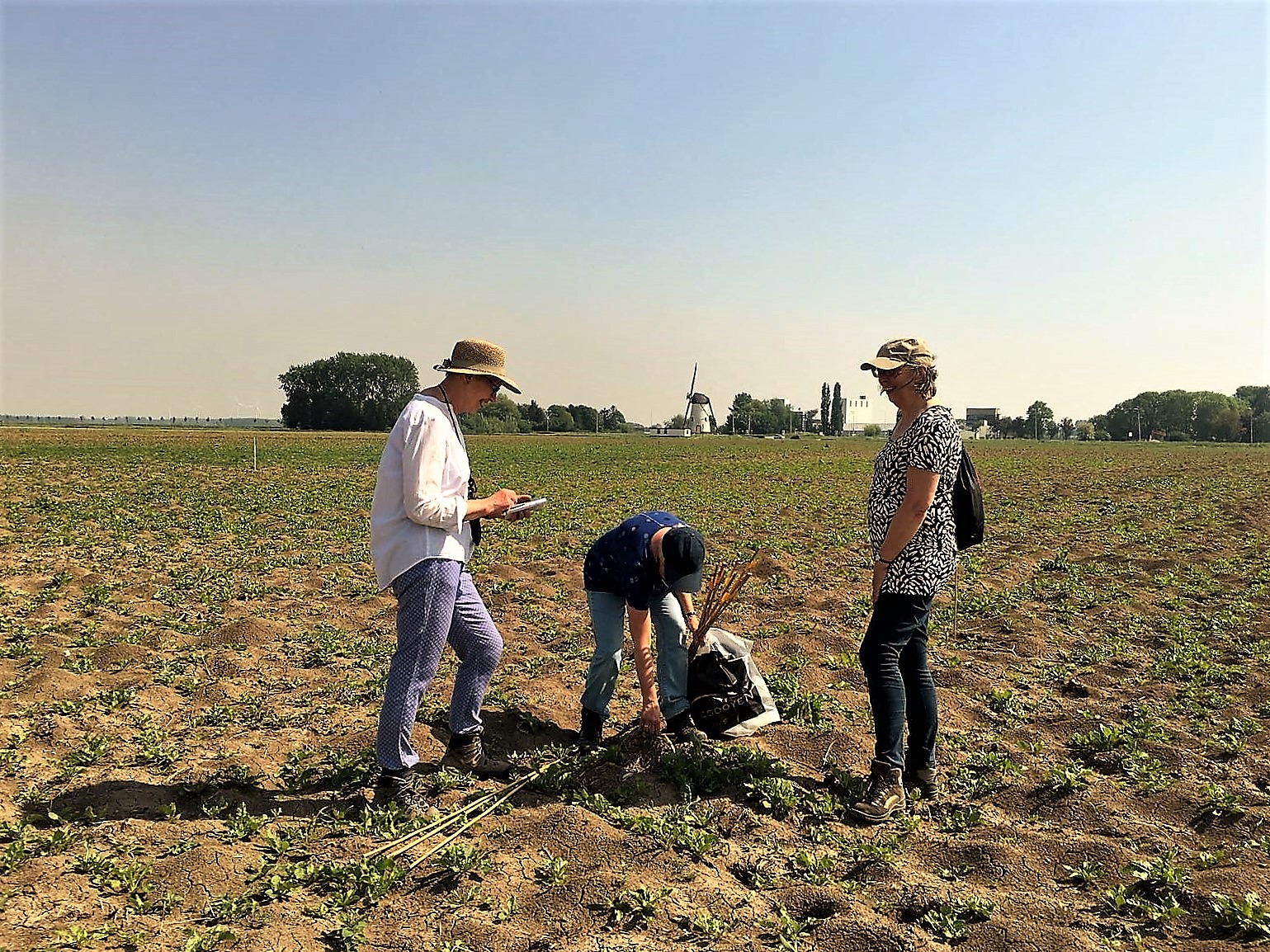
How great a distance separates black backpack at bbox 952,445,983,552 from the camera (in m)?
4.32

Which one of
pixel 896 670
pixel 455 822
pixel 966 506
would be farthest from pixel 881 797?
pixel 455 822

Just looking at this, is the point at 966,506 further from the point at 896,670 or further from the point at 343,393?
the point at 343,393

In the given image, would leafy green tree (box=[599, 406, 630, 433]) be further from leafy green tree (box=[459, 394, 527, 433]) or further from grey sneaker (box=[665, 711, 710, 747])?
grey sneaker (box=[665, 711, 710, 747])

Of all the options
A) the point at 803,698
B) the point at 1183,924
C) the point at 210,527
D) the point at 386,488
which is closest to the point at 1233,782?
the point at 1183,924

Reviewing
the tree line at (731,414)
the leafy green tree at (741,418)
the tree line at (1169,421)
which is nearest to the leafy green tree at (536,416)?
the tree line at (731,414)

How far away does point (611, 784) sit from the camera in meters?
4.57

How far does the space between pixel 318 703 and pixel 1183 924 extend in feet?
15.8

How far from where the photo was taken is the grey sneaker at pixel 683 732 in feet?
16.5

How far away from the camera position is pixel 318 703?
571cm

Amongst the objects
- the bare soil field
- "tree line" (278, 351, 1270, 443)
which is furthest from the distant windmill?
the bare soil field

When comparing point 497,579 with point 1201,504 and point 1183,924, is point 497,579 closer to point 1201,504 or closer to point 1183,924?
point 1183,924

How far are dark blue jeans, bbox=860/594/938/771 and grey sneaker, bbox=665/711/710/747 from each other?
1108mm

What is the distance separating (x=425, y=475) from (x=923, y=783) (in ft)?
9.66

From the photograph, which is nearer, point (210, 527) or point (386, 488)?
point (386, 488)
